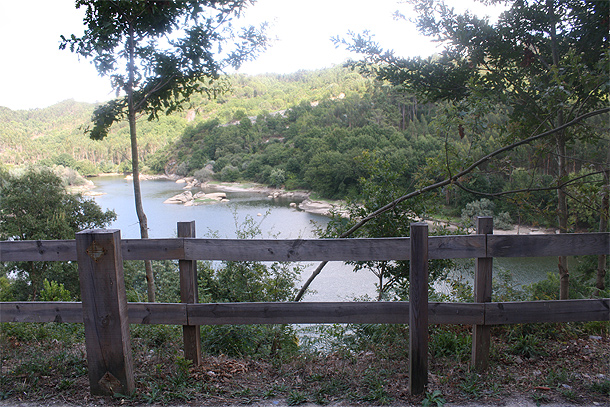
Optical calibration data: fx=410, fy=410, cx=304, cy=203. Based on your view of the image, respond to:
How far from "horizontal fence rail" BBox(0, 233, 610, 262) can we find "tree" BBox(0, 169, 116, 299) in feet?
52.3

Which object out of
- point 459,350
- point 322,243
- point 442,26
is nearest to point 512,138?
point 459,350

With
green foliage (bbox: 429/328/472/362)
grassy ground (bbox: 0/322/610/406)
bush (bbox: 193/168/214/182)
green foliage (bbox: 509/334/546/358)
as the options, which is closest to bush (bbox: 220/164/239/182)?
bush (bbox: 193/168/214/182)

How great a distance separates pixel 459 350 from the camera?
333 centimetres

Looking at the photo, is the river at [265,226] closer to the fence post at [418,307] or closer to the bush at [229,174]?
the fence post at [418,307]

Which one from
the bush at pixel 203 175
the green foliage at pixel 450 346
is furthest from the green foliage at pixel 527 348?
the bush at pixel 203 175

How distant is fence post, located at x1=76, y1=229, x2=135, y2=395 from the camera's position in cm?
245

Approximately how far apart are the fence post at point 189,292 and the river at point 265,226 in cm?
334

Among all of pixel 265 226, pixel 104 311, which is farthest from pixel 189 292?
pixel 265 226

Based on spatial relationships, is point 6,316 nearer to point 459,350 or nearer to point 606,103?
point 459,350

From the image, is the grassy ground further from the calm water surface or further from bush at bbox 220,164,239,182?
bush at bbox 220,164,239,182

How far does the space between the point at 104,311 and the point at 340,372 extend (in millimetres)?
1643

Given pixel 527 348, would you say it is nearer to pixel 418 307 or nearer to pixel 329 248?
pixel 418 307

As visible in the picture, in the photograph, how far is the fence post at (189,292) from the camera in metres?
3.03

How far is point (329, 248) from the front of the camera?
2.90m
